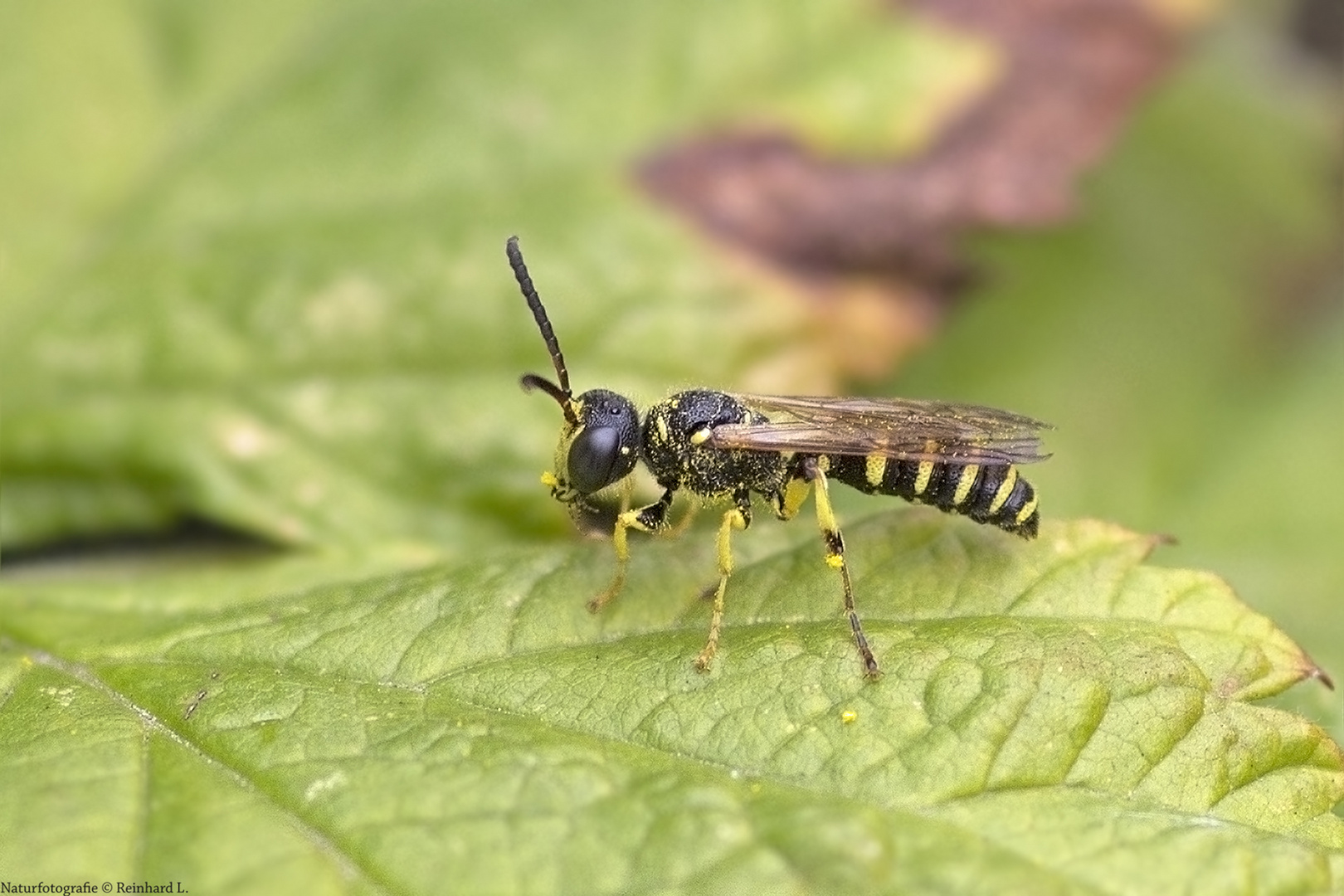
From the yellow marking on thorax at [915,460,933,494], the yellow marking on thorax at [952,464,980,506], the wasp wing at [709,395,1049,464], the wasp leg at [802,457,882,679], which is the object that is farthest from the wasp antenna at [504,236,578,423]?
the yellow marking on thorax at [952,464,980,506]

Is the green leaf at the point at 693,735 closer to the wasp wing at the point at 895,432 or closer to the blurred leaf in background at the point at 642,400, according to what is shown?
the blurred leaf in background at the point at 642,400

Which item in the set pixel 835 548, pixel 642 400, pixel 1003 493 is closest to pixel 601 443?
pixel 642 400

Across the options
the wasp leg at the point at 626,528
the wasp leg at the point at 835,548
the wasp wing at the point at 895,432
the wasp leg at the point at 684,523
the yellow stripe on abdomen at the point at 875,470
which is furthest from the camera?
the wasp leg at the point at 684,523

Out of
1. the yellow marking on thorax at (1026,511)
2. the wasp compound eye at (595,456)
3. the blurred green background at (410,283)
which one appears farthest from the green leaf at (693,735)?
the blurred green background at (410,283)

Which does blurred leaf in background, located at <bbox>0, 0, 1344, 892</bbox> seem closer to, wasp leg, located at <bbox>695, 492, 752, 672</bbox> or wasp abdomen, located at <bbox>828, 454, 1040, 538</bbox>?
wasp leg, located at <bbox>695, 492, 752, 672</bbox>

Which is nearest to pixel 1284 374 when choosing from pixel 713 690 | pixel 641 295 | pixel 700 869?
pixel 641 295

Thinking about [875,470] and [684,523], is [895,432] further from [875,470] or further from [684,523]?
[684,523]
